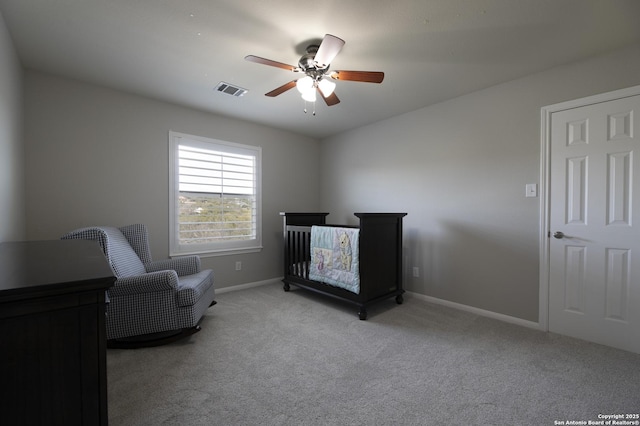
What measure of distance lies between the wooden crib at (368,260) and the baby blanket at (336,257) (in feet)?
0.21

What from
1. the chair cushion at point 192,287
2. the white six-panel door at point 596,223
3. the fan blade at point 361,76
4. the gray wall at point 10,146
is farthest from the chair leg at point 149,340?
the white six-panel door at point 596,223

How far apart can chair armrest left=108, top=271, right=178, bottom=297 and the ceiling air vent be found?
1.85 m

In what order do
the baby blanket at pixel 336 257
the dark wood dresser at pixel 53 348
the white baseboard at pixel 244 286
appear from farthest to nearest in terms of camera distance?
1. the white baseboard at pixel 244 286
2. the baby blanket at pixel 336 257
3. the dark wood dresser at pixel 53 348

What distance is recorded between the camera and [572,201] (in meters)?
2.35

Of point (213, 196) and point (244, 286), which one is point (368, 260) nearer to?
point (244, 286)

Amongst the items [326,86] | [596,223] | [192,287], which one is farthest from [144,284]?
[596,223]

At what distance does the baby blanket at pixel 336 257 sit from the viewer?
2.82 m

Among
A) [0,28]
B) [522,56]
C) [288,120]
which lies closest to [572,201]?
[522,56]

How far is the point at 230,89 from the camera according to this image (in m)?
2.81

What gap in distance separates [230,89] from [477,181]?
275 centimetres

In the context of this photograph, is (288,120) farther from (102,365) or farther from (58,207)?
(102,365)

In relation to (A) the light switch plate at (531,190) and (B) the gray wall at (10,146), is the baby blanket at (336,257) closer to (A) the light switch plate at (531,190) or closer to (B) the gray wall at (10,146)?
(A) the light switch plate at (531,190)

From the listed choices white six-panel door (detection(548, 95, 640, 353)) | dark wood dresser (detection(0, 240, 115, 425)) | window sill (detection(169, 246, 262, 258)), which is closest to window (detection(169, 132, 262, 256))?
window sill (detection(169, 246, 262, 258))

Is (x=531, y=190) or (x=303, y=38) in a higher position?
(x=303, y=38)
